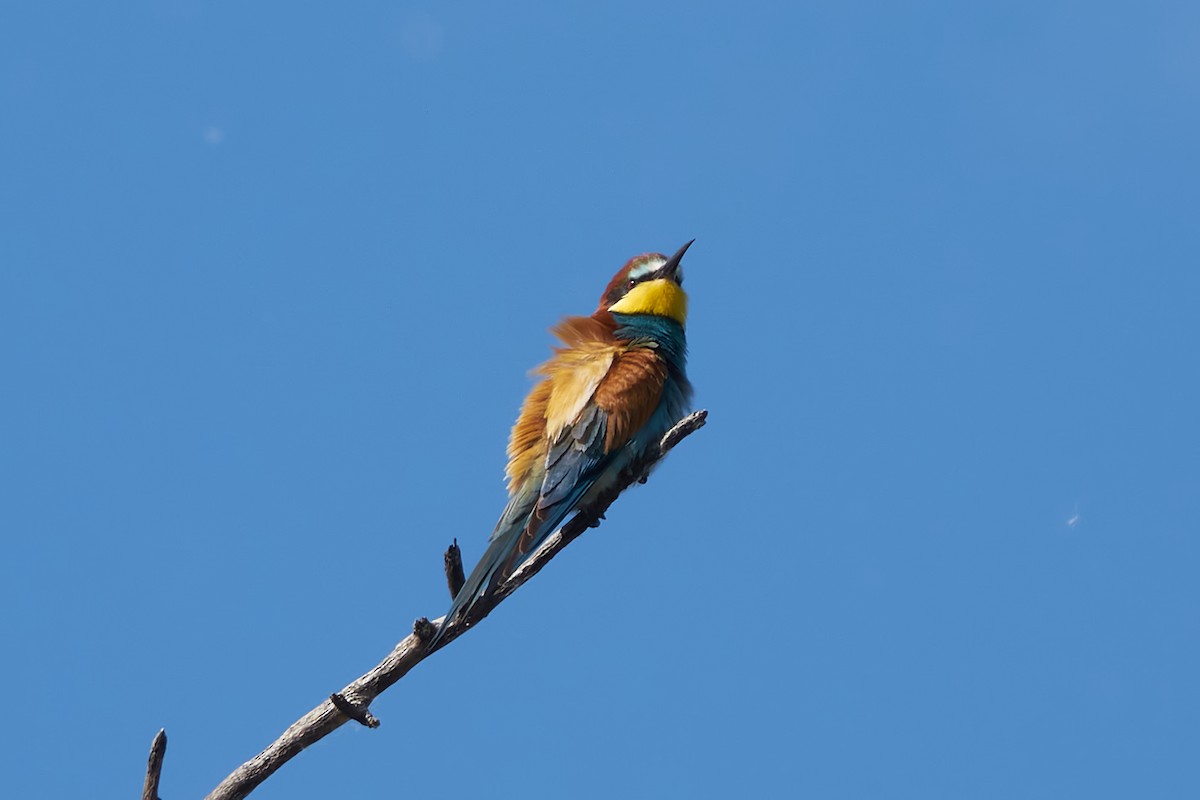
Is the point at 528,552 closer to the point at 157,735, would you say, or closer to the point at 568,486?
the point at 568,486

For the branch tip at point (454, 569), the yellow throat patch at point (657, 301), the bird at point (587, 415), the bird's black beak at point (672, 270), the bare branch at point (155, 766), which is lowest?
the bare branch at point (155, 766)

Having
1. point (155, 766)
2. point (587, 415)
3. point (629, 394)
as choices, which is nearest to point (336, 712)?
point (155, 766)

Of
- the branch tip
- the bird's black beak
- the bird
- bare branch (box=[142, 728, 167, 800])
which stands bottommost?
bare branch (box=[142, 728, 167, 800])

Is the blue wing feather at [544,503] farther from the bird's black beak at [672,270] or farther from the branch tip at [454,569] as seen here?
the bird's black beak at [672,270]

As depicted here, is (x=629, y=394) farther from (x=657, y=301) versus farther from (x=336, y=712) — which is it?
(x=336, y=712)

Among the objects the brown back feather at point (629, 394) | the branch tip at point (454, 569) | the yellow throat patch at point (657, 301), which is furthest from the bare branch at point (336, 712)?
the yellow throat patch at point (657, 301)

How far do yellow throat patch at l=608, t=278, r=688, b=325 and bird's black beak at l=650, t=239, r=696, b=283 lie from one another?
29 millimetres

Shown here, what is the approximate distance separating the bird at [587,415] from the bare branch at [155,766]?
28.7 inches

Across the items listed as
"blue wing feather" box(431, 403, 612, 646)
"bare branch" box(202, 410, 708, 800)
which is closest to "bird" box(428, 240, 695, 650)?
"blue wing feather" box(431, 403, 612, 646)

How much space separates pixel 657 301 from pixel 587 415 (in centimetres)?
68

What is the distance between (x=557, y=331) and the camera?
390cm

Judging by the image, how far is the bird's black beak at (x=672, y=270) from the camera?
4230mm

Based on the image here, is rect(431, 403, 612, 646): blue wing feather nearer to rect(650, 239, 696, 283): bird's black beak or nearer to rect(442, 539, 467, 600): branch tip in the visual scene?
rect(442, 539, 467, 600): branch tip

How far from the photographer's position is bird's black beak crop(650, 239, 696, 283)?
4230 millimetres
